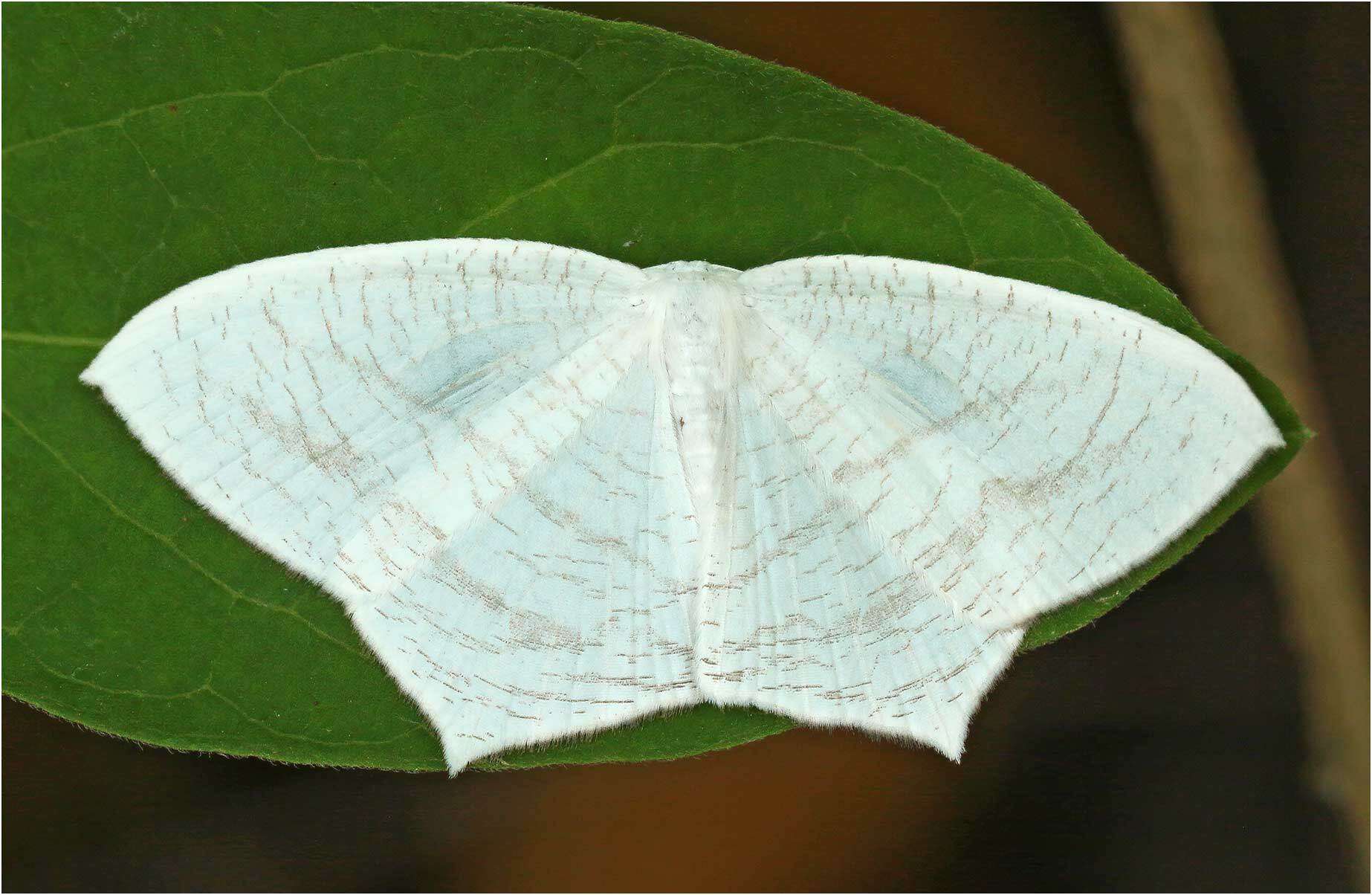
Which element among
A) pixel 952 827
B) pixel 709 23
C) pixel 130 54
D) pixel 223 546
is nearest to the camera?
pixel 130 54

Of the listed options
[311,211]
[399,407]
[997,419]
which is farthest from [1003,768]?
[311,211]

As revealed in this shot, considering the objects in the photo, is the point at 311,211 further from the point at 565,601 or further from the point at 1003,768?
the point at 1003,768

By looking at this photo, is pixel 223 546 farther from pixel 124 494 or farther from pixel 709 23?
pixel 709 23

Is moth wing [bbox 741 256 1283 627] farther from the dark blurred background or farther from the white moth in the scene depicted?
the dark blurred background

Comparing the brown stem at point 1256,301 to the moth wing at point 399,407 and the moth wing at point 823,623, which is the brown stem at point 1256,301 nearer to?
the moth wing at point 823,623

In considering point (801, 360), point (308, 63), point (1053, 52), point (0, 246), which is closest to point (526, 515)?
point (801, 360)

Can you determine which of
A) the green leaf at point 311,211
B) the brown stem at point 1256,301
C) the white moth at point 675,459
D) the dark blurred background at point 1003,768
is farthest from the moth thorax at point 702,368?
the brown stem at point 1256,301
